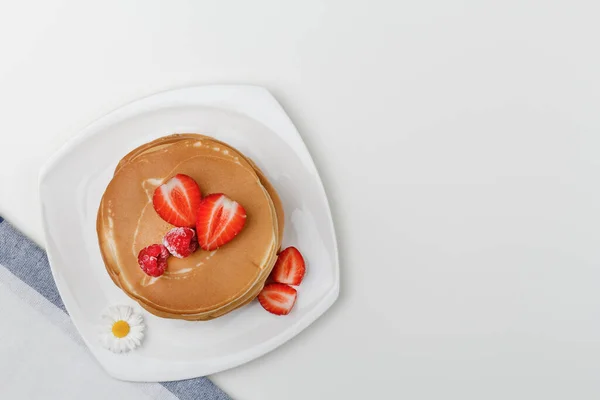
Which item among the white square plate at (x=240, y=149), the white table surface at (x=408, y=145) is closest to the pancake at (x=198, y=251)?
the white square plate at (x=240, y=149)

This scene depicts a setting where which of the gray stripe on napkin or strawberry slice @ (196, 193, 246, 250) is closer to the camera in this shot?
strawberry slice @ (196, 193, 246, 250)

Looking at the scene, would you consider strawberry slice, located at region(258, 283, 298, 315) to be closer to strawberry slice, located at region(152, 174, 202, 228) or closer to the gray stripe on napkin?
strawberry slice, located at region(152, 174, 202, 228)

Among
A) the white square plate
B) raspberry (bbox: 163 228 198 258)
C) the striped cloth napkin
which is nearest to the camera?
raspberry (bbox: 163 228 198 258)

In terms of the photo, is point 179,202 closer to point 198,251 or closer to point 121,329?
point 198,251

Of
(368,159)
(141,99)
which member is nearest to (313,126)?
(368,159)

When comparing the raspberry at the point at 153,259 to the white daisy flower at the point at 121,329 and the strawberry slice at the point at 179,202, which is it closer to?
the strawberry slice at the point at 179,202

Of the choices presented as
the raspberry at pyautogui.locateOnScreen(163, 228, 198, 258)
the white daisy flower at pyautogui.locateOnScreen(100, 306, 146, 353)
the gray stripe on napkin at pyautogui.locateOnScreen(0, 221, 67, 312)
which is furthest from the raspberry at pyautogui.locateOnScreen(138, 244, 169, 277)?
the gray stripe on napkin at pyautogui.locateOnScreen(0, 221, 67, 312)
